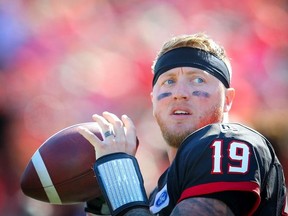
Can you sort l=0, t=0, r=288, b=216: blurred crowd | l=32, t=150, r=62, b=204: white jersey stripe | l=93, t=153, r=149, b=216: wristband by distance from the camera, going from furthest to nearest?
l=0, t=0, r=288, b=216: blurred crowd < l=32, t=150, r=62, b=204: white jersey stripe < l=93, t=153, r=149, b=216: wristband

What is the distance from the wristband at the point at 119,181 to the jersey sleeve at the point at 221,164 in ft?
0.37

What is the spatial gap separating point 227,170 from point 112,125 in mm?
407

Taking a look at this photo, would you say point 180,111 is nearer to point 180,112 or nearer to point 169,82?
point 180,112

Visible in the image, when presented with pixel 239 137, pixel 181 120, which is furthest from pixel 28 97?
pixel 239 137

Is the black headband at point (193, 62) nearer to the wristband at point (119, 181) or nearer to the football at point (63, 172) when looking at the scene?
the football at point (63, 172)

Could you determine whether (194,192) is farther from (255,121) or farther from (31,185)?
(255,121)

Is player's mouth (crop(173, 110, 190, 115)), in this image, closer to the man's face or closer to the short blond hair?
the man's face

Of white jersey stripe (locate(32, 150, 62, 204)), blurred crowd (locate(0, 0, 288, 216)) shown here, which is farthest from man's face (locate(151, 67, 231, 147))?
blurred crowd (locate(0, 0, 288, 216))

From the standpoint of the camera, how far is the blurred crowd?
4320 mm

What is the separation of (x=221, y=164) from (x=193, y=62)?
61 cm

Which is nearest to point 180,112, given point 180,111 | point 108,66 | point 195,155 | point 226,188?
point 180,111

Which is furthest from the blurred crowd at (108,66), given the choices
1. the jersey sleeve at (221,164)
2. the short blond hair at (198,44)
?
the jersey sleeve at (221,164)

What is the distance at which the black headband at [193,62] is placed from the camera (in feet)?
6.37

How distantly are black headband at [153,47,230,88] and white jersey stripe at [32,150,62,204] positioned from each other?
498 mm
